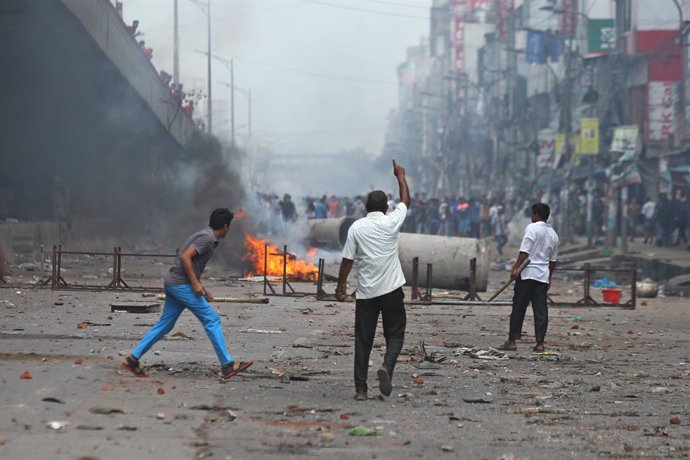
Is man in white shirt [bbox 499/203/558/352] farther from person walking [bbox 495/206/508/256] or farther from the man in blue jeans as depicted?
person walking [bbox 495/206/508/256]

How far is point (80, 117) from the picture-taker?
33.4 m

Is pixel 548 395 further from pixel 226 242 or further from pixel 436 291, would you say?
pixel 226 242

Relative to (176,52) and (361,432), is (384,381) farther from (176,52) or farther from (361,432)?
(176,52)

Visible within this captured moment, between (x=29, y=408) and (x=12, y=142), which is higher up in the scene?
(x=12, y=142)

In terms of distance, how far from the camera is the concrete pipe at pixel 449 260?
22.4 m

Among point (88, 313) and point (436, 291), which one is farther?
point (436, 291)

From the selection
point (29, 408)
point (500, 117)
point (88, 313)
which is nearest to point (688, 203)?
point (88, 313)

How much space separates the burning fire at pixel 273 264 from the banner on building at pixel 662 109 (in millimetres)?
19930

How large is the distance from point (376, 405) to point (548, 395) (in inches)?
58.7


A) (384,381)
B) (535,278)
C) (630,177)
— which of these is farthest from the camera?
(630,177)

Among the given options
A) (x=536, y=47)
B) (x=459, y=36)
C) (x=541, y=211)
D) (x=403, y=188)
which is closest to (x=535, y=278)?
(x=541, y=211)

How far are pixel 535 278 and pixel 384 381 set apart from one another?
4.12 meters

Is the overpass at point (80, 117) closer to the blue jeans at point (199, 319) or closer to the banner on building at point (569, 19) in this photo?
the blue jeans at point (199, 319)

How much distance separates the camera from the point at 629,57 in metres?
48.2
